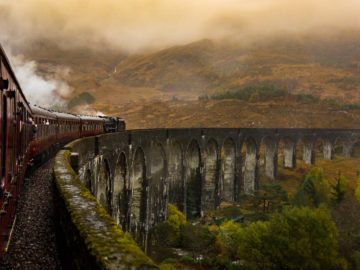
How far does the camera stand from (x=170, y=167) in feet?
109

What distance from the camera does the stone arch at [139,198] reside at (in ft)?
86.6

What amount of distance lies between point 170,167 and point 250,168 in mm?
20575

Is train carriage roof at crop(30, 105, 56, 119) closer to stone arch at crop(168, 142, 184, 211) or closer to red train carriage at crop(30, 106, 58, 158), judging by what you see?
red train carriage at crop(30, 106, 58, 158)

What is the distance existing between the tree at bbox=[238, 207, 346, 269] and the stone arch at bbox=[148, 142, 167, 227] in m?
7.12

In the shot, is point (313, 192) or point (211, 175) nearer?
point (211, 175)

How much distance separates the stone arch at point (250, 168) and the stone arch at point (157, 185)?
21479 mm

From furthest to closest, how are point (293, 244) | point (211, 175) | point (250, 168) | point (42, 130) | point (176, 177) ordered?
point (250, 168)
point (211, 175)
point (176, 177)
point (293, 244)
point (42, 130)

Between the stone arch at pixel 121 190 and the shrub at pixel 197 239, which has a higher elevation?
the stone arch at pixel 121 190

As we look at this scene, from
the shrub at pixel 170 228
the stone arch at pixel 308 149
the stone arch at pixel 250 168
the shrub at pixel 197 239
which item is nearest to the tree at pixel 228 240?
the shrub at pixel 197 239

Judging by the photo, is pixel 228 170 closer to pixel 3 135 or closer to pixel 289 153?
pixel 289 153

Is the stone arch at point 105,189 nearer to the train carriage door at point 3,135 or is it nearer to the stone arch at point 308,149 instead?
the train carriage door at point 3,135

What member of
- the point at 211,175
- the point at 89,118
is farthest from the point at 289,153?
the point at 89,118

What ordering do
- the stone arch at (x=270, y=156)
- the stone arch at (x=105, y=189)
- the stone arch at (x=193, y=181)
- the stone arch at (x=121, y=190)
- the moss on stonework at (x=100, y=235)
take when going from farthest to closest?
1. the stone arch at (x=270, y=156)
2. the stone arch at (x=193, y=181)
3. the stone arch at (x=121, y=190)
4. the stone arch at (x=105, y=189)
5. the moss on stonework at (x=100, y=235)

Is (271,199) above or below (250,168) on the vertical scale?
below
